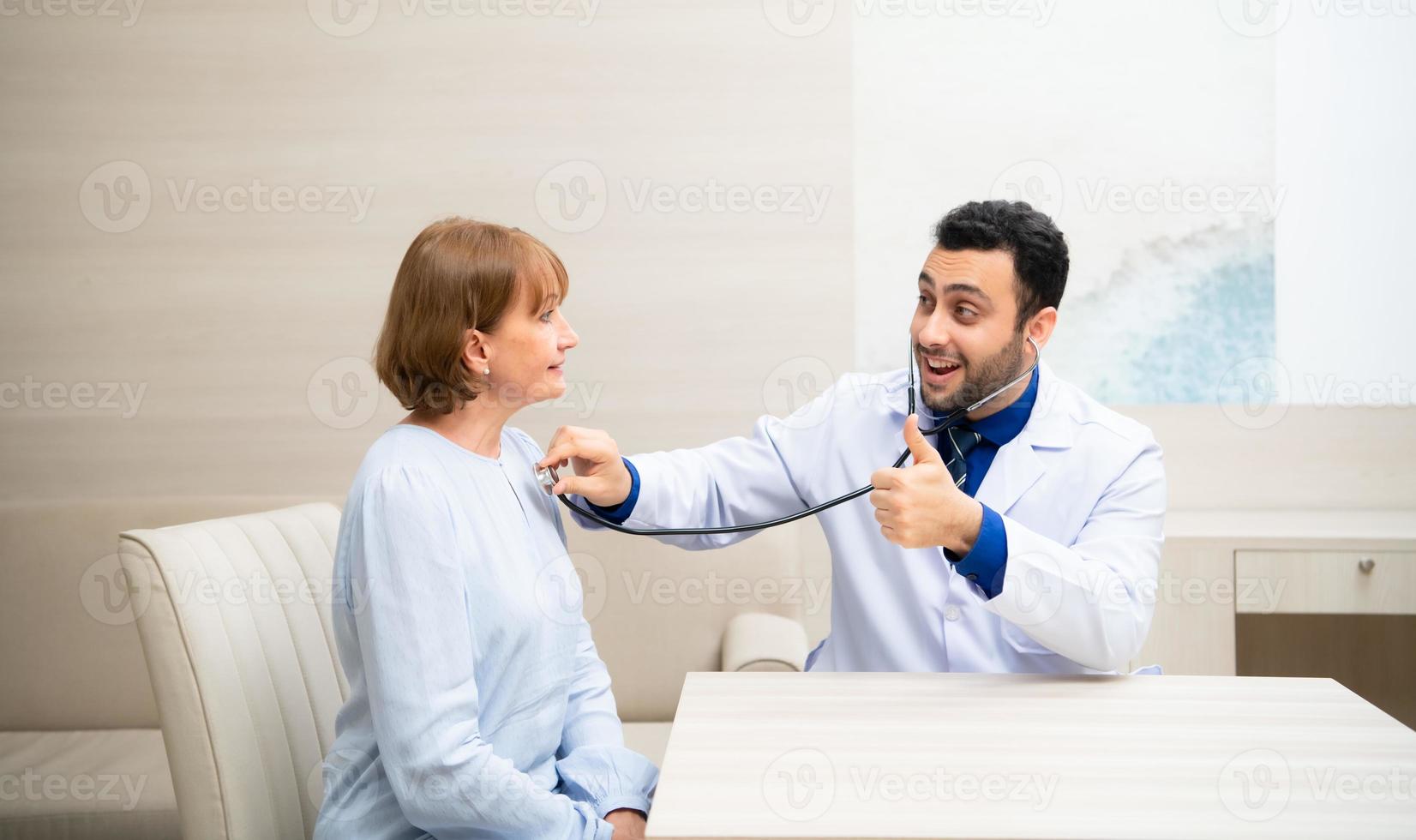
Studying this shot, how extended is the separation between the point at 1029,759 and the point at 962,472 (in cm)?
60

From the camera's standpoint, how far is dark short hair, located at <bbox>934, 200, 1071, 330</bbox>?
167cm

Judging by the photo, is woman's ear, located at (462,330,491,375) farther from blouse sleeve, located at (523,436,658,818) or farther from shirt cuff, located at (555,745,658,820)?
shirt cuff, located at (555,745,658,820)

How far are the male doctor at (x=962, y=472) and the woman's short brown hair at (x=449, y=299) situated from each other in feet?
0.68

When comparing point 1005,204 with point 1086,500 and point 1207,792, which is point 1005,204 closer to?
point 1086,500

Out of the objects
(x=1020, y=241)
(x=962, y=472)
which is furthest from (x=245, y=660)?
(x=1020, y=241)

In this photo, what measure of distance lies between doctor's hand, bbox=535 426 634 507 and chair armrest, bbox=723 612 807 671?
0.61 meters

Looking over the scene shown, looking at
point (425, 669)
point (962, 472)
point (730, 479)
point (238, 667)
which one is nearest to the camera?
point (425, 669)

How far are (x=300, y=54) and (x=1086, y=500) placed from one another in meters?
2.19

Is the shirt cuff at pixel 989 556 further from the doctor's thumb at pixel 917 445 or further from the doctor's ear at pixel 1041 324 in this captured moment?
the doctor's ear at pixel 1041 324

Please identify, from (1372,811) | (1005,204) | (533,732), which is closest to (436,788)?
(533,732)

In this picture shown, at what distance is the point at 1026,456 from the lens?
162 centimetres

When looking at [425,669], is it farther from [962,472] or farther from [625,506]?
[962,472]

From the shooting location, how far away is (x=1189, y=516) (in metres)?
2.72

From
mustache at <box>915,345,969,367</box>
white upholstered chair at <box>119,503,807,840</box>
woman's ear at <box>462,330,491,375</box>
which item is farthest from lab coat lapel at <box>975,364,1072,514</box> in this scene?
woman's ear at <box>462,330,491,375</box>
